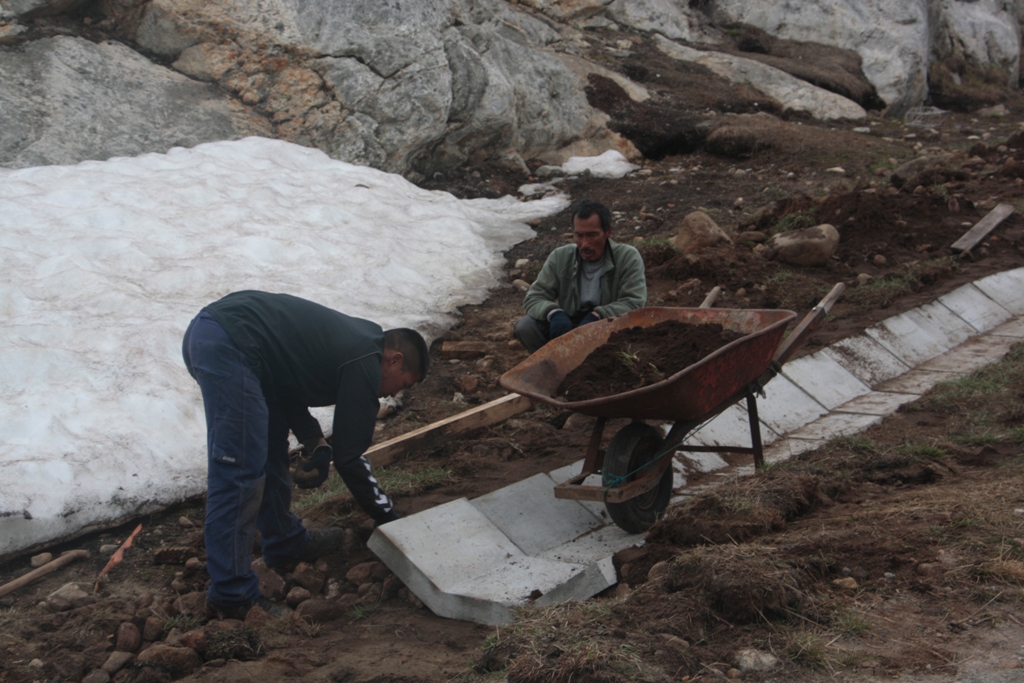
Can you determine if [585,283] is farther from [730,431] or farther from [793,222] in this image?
[793,222]

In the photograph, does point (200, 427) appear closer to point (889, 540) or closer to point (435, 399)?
point (435, 399)

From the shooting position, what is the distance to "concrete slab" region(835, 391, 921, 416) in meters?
6.00

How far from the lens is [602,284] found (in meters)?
5.08

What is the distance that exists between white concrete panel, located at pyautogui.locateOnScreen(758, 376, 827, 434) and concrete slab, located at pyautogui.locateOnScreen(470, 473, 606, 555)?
2029mm

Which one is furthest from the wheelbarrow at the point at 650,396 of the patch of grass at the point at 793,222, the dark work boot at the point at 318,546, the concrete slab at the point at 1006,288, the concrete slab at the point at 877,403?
the patch of grass at the point at 793,222

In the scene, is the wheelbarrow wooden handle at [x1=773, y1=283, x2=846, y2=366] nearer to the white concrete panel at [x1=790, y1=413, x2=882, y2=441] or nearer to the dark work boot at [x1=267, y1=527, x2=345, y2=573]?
the white concrete panel at [x1=790, y1=413, x2=882, y2=441]

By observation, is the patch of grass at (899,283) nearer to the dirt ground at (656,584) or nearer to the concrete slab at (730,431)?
the dirt ground at (656,584)

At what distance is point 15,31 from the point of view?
907 centimetres

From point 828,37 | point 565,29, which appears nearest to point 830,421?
point 565,29

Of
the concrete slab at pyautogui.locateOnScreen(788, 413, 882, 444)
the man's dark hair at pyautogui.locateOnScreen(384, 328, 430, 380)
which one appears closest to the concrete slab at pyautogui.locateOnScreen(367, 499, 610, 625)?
the man's dark hair at pyautogui.locateOnScreen(384, 328, 430, 380)

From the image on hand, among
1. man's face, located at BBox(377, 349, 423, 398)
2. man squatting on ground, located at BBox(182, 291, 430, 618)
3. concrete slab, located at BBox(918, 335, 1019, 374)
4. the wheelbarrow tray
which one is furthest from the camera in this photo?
concrete slab, located at BBox(918, 335, 1019, 374)

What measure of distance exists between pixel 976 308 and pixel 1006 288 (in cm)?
64

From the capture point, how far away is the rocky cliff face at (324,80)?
354 inches

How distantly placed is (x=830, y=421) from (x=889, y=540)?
2860mm
